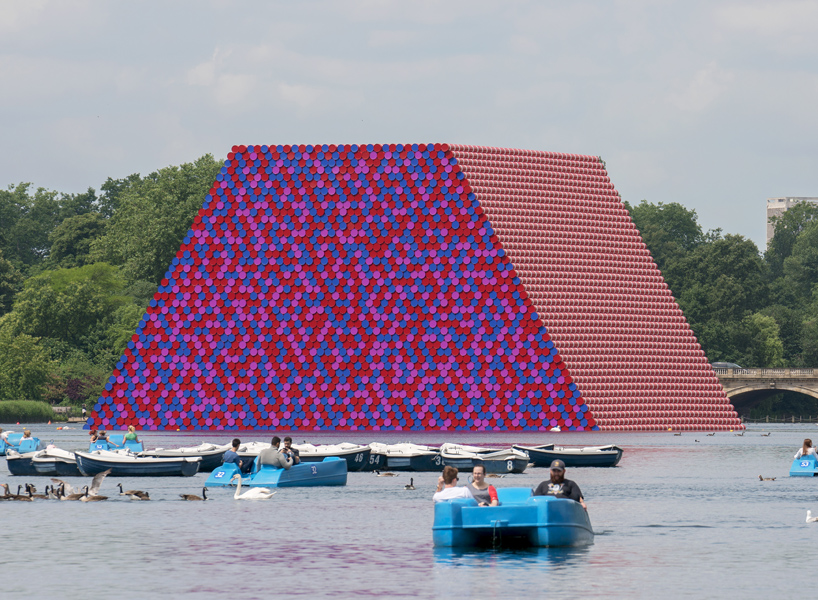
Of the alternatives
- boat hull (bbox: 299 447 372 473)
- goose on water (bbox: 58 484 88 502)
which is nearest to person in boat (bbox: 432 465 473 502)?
goose on water (bbox: 58 484 88 502)

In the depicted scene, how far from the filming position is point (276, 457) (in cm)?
5466

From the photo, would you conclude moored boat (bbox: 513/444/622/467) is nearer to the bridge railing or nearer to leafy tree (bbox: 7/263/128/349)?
the bridge railing

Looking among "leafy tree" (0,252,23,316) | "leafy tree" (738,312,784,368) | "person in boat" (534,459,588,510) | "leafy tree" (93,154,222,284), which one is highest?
"leafy tree" (93,154,222,284)

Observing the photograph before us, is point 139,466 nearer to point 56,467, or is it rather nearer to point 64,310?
point 56,467

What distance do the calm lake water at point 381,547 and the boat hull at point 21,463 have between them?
771mm

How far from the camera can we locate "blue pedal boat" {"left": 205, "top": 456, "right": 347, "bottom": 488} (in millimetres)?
55406

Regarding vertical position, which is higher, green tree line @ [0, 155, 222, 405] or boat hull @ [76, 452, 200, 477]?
green tree line @ [0, 155, 222, 405]

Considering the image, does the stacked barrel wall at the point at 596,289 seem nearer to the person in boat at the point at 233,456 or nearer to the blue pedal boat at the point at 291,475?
the blue pedal boat at the point at 291,475

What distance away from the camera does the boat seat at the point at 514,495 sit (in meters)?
37.2

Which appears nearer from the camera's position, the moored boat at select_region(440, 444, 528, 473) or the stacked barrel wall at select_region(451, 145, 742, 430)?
the moored boat at select_region(440, 444, 528, 473)

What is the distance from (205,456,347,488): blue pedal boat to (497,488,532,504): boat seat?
18.3m

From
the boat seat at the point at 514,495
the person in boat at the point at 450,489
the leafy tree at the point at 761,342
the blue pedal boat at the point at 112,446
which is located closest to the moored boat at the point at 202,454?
the blue pedal boat at the point at 112,446

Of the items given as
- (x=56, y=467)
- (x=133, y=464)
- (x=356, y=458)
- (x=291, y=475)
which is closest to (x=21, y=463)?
(x=56, y=467)

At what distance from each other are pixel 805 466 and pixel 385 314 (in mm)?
50297
